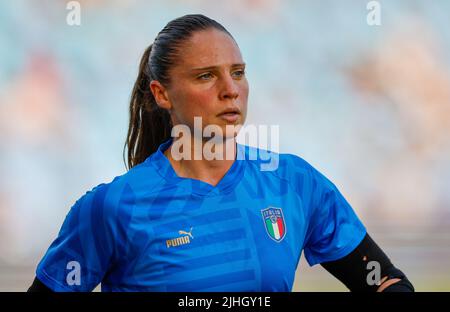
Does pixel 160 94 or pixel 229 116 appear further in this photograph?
pixel 160 94

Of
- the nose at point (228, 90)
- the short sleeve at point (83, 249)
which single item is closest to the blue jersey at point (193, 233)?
the short sleeve at point (83, 249)

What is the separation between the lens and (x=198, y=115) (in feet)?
8.54

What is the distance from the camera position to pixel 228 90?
2555 mm

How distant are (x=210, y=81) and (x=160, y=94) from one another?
0.74ft

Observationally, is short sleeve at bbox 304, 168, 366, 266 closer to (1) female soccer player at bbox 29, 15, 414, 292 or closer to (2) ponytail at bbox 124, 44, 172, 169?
(1) female soccer player at bbox 29, 15, 414, 292

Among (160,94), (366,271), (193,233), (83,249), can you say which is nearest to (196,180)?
(193,233)

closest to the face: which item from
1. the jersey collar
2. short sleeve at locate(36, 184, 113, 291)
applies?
the jersey collar

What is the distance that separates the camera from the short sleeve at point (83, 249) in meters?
2.61

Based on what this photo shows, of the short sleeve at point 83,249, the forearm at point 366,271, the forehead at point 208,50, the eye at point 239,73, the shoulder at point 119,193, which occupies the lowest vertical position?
the forearm at point 366,271

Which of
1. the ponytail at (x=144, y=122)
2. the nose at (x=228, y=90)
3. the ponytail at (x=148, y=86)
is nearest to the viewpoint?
the nose at (x=228, y=90)

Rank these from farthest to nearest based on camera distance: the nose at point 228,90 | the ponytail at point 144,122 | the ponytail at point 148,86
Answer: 1. the ponytail at point 144,122
2. the ponytail at point 148,86
3. the nose at point 228,90

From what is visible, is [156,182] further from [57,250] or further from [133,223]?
[57,250]

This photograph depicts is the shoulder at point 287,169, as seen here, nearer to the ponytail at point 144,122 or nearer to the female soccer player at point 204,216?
the female soccer player at point 204,216

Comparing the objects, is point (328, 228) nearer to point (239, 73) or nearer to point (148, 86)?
point (239, 73)
